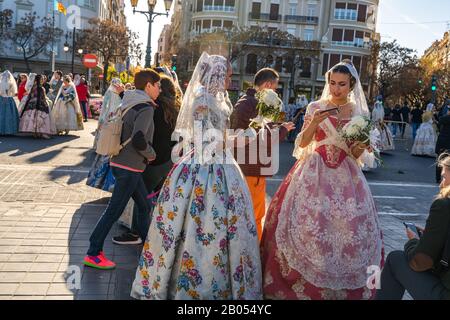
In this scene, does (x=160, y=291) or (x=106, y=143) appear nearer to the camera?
(x=160, y=291)

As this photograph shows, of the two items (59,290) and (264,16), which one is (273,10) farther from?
(59,290)

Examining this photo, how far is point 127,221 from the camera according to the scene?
227 inches

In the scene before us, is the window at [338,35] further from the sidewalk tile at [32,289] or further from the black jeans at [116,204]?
the sidewalk tile at [32,289]

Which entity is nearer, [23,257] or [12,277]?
[12,277]

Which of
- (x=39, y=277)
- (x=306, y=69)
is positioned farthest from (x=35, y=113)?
(x=306, y=69)

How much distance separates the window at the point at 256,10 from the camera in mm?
56250

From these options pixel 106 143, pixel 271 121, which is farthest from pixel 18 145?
pixel 271 121

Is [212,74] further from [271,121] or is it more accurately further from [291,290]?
[291,290]

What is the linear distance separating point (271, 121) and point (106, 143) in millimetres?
1486

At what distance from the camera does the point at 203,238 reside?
354 centimetres

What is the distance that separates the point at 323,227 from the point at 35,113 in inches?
442

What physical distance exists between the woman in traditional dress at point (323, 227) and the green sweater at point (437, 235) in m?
0.66

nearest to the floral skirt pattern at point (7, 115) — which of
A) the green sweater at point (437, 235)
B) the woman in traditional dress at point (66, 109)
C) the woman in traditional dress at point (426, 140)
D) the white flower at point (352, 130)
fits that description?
the woman in traditional dress at point (66, 109)

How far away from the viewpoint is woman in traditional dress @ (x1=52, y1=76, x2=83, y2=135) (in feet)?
46.8
